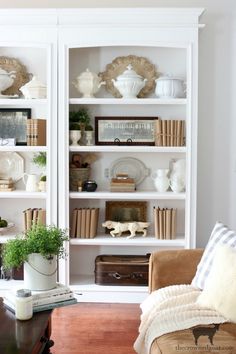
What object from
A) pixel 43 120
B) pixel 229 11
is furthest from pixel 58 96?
pixel 229 11

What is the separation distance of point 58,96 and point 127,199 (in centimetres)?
103

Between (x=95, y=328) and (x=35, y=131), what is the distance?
1.61 meters

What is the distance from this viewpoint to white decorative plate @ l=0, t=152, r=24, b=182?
13.9ft

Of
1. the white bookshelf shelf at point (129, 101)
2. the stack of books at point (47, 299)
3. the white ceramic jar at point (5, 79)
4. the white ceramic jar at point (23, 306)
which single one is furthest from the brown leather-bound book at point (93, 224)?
the white ceramic jar at point (23, 306)

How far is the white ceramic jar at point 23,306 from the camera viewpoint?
7.20ft

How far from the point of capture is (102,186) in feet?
13.8

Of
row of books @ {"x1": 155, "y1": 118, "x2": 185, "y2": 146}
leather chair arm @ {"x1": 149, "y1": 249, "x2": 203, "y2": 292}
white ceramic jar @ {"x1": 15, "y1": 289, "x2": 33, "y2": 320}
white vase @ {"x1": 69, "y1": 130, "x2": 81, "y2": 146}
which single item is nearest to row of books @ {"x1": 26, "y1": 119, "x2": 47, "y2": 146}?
white vase @ {"x1": 69, "y1": 130, "x2": 81, "y2": 146}

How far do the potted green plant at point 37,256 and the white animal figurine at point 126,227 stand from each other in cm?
160

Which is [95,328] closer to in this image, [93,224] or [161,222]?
[93,224]

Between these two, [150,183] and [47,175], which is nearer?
[47,175]

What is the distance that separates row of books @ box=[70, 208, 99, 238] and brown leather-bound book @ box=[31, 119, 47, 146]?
24.9 inches

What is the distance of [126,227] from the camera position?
4.01 metres

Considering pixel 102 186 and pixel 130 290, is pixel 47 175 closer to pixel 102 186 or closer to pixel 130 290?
pixel 102 186

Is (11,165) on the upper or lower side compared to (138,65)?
lower
